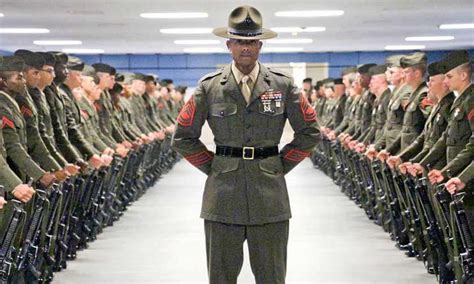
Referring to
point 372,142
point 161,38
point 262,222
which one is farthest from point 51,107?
point 161,38

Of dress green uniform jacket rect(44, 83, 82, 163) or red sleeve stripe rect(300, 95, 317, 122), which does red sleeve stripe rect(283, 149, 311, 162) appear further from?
dress green uniform jacket rect(44, 83, 82, 163)

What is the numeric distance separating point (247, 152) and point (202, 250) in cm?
478

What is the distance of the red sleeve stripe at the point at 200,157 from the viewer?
5.24m

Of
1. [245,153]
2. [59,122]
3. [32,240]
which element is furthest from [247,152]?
[59,122]

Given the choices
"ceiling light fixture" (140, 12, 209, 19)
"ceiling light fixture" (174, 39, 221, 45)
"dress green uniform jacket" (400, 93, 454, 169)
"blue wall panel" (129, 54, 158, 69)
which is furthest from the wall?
"dress green uniform jacket" (400, 93, 454, 169)

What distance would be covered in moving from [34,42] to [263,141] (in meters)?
19.2

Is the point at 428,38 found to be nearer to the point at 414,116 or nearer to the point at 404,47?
the point at 404,47

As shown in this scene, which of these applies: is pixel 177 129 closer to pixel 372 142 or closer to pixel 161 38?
pixel 372 142

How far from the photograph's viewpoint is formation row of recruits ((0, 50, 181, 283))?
22.6 ft

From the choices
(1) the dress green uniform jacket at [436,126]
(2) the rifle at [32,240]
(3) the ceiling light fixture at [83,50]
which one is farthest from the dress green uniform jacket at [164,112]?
(2) the rifle at [32,240]

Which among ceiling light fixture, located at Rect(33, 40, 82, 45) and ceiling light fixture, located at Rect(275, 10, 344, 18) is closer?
ceiling light fixture, located at Rect(275, 10, 344, 18)

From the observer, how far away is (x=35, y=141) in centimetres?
760

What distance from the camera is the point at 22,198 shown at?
6328 mm

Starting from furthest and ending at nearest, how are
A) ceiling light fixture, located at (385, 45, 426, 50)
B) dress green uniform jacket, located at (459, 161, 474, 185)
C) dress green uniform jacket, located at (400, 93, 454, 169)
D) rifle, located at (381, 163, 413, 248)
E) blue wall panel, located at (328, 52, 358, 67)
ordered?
blue wall panel, located at (328, 52, 358, 67) → ceiling light fixture, located at (385, 45, 426, 50) → rifle, located at (381, 163, 413, 248) → dress green uniform jacket, located at (400, 93, 454, 169) → dress green uniform jacket, located at (459, 161, 474, 185)
